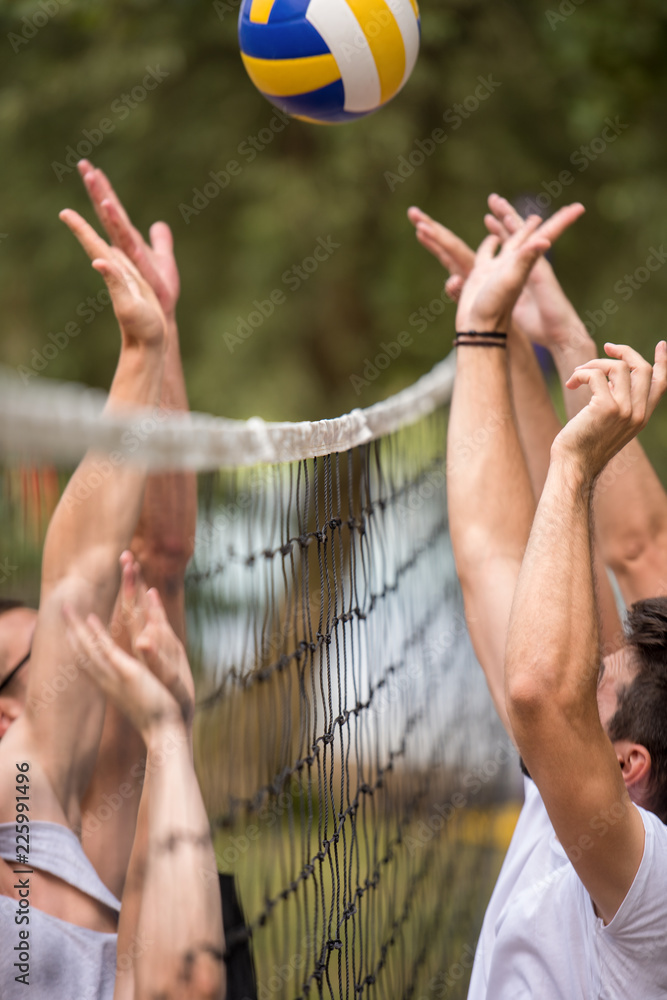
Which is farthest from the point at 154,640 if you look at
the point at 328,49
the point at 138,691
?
the point at 328,49

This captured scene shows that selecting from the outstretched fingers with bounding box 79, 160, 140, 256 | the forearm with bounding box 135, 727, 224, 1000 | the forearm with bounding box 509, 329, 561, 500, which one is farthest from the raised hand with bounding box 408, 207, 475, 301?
the forearm with bounding box 135, 727, 224, 1000

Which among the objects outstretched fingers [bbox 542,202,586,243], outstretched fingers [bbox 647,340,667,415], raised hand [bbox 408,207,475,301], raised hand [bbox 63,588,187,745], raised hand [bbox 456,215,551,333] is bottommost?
raised hand [bbox 63,588,187,745]

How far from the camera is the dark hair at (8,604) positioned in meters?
1.78

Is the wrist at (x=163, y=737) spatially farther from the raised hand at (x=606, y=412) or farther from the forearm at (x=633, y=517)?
the forearm at (x=633, y=517)

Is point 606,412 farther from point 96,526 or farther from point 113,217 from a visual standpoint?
point 113,217

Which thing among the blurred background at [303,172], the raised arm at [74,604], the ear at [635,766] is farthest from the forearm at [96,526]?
the blurred background at [303,172]

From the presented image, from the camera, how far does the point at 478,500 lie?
2014 millimetres

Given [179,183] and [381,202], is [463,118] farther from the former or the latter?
[179,183]

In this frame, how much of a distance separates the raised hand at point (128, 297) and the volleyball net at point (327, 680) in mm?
313

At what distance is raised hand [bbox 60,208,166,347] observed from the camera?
1.96 meters

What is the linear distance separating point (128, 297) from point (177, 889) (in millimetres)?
1115

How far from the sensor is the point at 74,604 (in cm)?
162

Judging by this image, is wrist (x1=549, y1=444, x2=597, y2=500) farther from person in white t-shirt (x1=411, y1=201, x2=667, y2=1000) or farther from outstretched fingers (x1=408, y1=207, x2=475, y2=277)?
outstretched fingers (x1=408, y1=207, x2=475, y2=277)

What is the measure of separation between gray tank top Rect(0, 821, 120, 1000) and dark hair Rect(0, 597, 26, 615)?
387 millimetres
